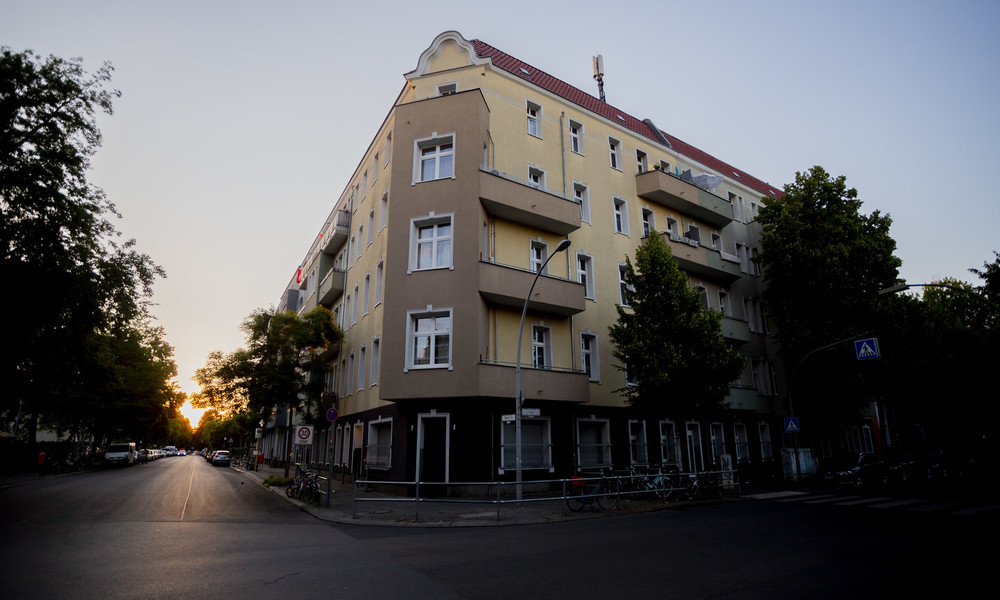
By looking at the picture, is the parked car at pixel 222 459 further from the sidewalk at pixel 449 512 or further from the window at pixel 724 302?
the window at pixel 724 302

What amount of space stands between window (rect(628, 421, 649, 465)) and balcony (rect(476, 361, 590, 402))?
4616 mm

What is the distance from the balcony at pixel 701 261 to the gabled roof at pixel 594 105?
7118 mm

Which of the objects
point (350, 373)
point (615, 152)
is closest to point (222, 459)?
point (350, 373)

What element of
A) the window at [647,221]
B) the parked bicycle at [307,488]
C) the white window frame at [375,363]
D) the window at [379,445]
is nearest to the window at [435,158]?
the white window frame at [375,363]

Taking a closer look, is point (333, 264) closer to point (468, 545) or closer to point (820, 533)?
point (468, 545)

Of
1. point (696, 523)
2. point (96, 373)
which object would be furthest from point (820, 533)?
point (96, 373)

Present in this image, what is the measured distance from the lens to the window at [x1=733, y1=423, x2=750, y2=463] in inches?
1145

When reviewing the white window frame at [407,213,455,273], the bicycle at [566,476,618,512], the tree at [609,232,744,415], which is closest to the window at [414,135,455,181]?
the white window frame at [407,213,455,273]

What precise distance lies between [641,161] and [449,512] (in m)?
22.2

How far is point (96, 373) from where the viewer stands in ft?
68.2

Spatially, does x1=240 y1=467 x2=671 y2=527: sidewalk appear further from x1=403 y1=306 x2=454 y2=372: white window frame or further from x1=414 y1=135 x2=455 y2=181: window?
x1=414 y1=135 x2=455 y2=181: window

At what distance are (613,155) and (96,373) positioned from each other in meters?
25.9

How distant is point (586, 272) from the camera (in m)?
24.5

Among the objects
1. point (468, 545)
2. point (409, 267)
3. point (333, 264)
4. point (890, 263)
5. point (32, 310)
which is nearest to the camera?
point (468, 545)
